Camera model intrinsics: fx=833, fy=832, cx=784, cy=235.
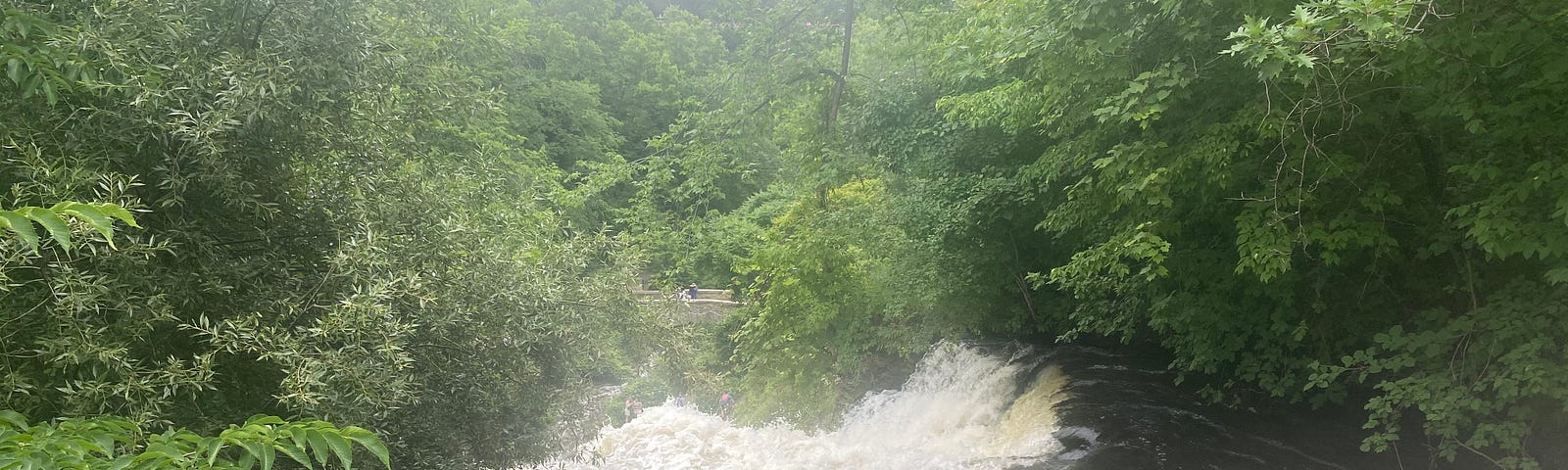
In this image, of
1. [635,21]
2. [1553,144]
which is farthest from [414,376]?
[635,21]

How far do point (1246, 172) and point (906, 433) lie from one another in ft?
27.4

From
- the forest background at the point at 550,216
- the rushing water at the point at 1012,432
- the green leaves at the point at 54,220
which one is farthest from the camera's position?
the rushing water at the point at 1012,432

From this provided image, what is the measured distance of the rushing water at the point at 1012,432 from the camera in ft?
27.2

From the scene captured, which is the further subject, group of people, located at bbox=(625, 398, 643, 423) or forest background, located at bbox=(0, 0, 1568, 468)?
group of people, located at bbox=(625, 398, 643, 423)

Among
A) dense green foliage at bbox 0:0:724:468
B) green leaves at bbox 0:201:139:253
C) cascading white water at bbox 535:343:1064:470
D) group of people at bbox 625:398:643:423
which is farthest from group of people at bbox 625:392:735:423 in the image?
green leaves at bbox 0:201:139:253

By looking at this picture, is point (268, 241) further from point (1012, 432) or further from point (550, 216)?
point (1012, 432)

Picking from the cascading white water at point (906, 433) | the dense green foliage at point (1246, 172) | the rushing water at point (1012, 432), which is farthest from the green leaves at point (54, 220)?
the rushing water at point (1012, 432)

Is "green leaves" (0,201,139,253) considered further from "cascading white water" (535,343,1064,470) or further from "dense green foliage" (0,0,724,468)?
"cascading white water" (535,343,1064,470)

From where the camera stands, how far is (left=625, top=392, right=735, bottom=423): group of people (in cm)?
1941

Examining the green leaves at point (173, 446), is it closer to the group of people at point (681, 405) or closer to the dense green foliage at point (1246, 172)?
the dense green foliage at point (1246, 172)

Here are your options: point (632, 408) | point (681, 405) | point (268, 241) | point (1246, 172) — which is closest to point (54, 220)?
point (268, 241)

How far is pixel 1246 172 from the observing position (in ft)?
21.2

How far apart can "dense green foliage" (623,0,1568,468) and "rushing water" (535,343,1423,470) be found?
559 millimetres

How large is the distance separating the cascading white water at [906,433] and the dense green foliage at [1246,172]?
4.46ft
